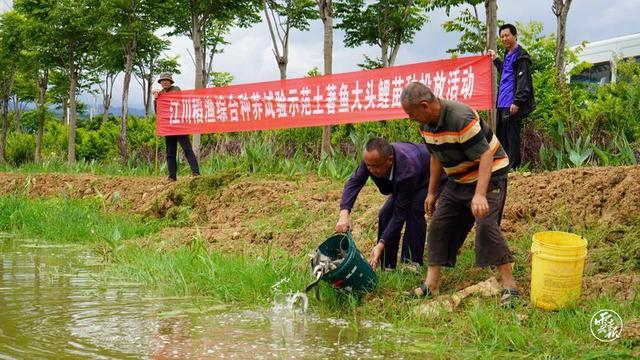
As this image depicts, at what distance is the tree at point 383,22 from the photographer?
20.5 meters

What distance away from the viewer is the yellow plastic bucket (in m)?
3.98

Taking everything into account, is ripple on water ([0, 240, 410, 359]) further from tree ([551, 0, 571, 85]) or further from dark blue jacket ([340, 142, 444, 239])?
tree ([551, 0, 571, 85])

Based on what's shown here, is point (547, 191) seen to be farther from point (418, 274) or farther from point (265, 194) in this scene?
point (265, 194)

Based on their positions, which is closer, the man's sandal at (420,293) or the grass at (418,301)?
the grass at (418,301)

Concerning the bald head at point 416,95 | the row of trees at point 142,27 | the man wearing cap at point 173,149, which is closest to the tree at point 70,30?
the row of trees at point 142,27

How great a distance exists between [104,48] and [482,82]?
12.2m

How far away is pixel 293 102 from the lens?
9586 millimetres

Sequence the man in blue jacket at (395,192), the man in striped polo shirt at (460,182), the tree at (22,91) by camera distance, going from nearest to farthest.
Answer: the man in striped polo shirt at (460,182) < the man in blue jacket at (395,192) < the tree at (22,91)

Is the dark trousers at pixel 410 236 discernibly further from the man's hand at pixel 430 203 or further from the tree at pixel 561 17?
the tree at pixel 561 17

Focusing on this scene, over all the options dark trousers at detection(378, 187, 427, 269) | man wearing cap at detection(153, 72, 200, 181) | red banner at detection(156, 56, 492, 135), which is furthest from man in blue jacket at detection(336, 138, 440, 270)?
man wearing cap at detection(153, 72, 200, 181)

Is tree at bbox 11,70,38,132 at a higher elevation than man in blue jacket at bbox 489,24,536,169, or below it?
higher

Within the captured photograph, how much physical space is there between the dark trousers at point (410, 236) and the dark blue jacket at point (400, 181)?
49 millimetres

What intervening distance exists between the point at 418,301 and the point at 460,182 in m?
0.79

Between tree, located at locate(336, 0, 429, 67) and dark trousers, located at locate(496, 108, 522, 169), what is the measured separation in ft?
44.0
